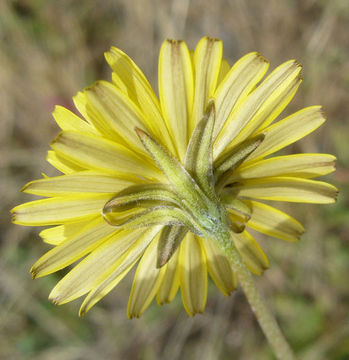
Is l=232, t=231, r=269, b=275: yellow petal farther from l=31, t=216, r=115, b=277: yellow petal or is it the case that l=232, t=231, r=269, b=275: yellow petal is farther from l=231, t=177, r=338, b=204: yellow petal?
l=31, t=216, r=115, b=277: yellow petal

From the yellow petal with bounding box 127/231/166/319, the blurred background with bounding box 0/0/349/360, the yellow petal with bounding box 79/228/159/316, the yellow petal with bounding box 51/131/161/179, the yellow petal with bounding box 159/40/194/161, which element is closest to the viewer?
the yellow petal with bounding box 51/131/161/179

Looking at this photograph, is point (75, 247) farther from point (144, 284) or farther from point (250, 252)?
point (250, 252)

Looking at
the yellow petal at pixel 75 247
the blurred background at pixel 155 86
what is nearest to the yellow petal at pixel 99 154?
the yellow petal at pixel 75 247

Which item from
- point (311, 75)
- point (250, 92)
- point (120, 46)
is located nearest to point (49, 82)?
point (120, 46)

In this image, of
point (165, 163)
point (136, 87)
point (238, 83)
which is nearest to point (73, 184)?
point (165, 163)

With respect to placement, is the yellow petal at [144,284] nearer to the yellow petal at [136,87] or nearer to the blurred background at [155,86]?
the yellow petal at [136,87]

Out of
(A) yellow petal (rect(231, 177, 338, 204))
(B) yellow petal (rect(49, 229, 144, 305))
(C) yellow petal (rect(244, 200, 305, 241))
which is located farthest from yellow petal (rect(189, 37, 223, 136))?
(B) yellow petal (rect(49, 229, 144, 305))
